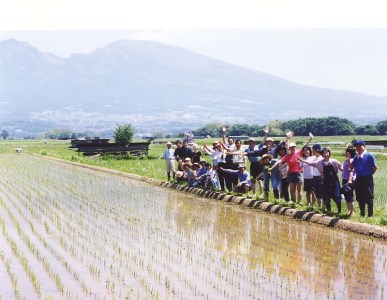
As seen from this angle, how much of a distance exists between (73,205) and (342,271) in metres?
9.79

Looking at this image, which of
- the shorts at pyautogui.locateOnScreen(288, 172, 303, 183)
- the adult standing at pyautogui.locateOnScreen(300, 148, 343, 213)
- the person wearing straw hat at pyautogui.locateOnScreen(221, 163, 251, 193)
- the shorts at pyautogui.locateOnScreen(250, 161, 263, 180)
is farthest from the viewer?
the person wearing straw hat at pyautogui.locateOnScreen(221, 163, 251, 193)

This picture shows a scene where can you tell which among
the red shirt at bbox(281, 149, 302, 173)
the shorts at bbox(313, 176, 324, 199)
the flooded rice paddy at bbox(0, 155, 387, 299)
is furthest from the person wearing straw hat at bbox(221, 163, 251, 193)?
the shorts at bbox(313, 176, 324, 199)

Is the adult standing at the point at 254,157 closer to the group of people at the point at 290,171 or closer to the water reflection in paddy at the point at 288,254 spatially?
the group of people at the point at 290,171

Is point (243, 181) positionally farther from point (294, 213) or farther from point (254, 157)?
point (294, 213)

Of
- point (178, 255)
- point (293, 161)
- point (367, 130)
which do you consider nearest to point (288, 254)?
point (178, 255)

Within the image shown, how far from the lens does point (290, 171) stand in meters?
14.8

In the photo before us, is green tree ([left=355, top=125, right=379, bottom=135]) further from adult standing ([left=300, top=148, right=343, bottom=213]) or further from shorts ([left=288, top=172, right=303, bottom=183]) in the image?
adult standing ([left=300, top=148, right=343, bottom=213])

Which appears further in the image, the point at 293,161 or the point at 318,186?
the point at 293,161

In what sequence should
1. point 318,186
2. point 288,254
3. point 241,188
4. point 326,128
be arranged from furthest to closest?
point 326,128 → point 241,188 → point 318,186 → point 288,254

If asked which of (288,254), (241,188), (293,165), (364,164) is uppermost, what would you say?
(364,164)

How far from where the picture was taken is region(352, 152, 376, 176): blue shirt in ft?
41.1

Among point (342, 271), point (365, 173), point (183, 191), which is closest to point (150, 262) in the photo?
point (342, 271)

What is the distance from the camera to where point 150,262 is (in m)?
10.0

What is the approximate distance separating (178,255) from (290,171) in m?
4.81
